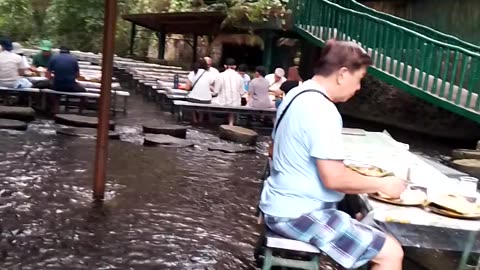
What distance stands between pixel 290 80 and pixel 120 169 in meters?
5.55

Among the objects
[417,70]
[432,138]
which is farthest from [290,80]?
[432,138]

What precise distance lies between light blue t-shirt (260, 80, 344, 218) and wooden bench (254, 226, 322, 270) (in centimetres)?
14

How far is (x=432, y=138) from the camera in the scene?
47.7 feet

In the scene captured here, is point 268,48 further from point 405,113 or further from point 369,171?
A: point 369,171

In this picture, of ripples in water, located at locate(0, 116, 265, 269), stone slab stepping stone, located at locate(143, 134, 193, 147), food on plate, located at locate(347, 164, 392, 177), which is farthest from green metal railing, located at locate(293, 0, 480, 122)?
food on plate, located at locate(347, 164, 392, 177)

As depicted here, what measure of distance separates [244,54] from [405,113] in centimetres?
826

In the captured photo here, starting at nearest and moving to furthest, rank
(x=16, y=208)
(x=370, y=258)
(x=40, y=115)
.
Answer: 1. (x=370, y=258)
2. (x=16, y=208)
3. (x=40, y=115)

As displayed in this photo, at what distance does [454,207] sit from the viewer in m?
3.46

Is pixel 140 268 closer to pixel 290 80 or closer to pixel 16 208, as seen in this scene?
pixel 16 208

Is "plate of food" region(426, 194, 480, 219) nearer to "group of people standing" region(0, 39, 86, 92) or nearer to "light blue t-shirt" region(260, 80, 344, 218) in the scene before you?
"light blue t-shirt" region(260, 80, 344, 218)

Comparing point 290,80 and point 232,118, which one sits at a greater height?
point 290,80

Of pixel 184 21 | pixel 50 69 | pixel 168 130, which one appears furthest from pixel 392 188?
pixel 184 21

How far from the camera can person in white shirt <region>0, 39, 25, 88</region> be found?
39.7 ft

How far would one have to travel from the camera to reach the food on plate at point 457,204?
3451 mm
